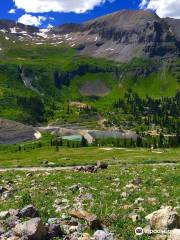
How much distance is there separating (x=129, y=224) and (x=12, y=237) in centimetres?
569

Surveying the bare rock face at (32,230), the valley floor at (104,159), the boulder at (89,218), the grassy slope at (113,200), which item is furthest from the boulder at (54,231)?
the valley floor at (104,159)

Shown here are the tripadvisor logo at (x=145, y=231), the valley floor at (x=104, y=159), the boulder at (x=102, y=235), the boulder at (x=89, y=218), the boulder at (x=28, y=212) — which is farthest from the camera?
the valley floor at (x=104, y=159)

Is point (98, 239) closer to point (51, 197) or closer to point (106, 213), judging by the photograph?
point (106, 213)

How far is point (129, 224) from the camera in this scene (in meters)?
22.2

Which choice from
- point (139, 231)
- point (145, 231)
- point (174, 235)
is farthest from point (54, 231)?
point (174, 235)

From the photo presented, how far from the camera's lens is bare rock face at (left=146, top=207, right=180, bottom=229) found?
20.0m

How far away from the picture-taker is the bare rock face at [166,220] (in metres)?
20.0

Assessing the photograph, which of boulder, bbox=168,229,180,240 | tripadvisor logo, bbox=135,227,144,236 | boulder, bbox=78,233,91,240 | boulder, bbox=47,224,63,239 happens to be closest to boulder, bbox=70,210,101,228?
boulder, bbox=78,233,91,240

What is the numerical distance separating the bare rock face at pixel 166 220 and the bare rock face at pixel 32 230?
4.87m

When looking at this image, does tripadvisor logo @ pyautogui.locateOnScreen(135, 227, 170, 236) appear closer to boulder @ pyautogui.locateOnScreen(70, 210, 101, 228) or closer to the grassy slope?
the grassy slope

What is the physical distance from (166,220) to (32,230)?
5.70m

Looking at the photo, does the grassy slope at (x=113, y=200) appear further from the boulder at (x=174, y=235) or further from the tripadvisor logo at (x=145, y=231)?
the boulder at (x=174, y=235)

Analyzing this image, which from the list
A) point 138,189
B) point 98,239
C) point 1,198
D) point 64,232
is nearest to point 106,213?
point 64,232

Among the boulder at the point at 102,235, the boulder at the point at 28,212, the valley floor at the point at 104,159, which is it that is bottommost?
the valley floor at the point at 104,159
